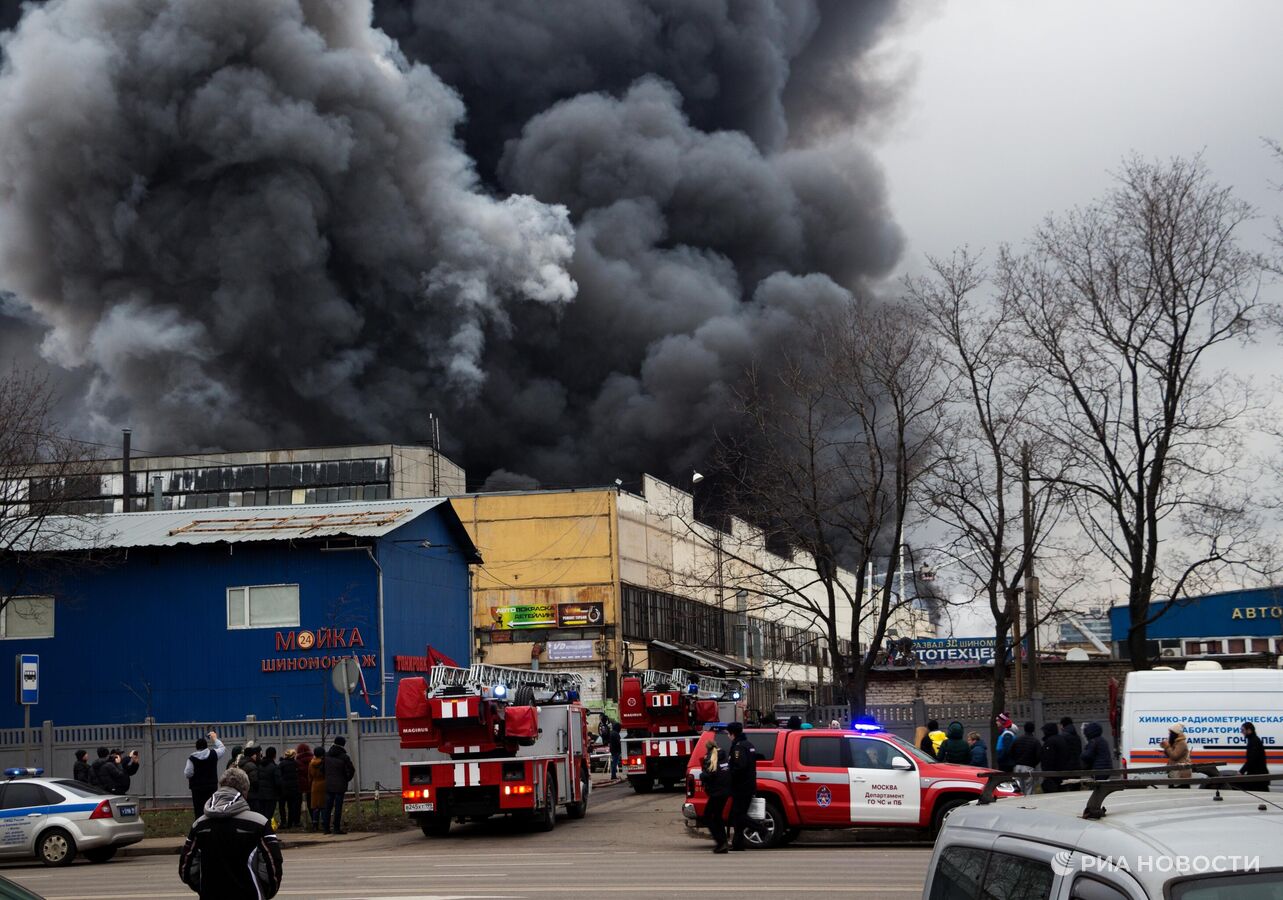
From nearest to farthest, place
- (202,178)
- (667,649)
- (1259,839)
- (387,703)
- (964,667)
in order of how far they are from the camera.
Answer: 1. (1259,839)
2. (387,703)
3. (964,667)
4. (667,649)
5. (202,178)

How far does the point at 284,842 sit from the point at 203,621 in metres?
16.1

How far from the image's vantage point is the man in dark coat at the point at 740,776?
17656 mm

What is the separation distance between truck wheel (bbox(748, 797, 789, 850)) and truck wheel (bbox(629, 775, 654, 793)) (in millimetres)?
13259

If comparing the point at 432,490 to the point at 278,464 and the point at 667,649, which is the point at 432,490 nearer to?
the point at 278,464

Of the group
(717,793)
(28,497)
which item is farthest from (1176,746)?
(28,497)

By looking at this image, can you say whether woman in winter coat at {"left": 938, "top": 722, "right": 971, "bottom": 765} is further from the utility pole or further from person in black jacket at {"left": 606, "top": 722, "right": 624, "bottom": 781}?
person in black jacket at {"left": 606, "top": 722, "right": 624, "bottom": 781}

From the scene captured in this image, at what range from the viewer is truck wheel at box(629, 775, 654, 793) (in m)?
31.6

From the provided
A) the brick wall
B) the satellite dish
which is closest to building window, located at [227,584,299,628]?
the satellite dish

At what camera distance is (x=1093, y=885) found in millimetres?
3521

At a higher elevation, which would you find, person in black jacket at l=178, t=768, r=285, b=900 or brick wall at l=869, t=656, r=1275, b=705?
person in black jacket at l=178, t=768, r=285, b=900

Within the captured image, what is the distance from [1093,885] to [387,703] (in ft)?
114

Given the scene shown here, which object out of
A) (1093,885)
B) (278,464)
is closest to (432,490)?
(278,464)

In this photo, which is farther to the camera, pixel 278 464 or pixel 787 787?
pixel 278 464

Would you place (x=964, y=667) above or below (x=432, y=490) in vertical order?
below
